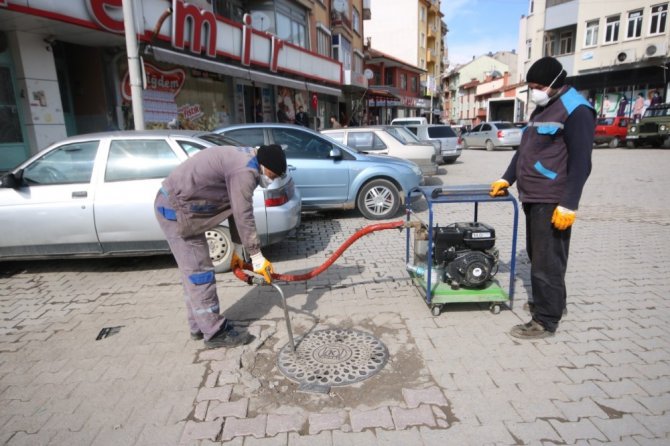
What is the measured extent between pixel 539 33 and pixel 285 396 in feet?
127

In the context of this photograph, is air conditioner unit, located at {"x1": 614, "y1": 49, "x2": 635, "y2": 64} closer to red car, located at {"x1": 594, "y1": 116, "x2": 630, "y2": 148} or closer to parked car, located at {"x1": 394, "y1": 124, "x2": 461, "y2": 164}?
red car, located at {"x1": 594, "y1": 116, "x2": 630, "y2": 148}

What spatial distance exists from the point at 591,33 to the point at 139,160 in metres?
34.8

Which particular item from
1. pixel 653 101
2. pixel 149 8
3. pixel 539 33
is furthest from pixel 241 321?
pixel 539 33

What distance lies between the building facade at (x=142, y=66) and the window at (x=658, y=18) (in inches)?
924

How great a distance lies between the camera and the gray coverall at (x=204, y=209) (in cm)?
300

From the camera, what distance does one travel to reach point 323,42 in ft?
72.5

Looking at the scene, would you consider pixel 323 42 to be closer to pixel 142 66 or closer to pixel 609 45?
pixel 142 66

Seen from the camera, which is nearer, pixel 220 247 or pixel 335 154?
pixel 220 247

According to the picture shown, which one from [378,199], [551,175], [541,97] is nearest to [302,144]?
[378,199]

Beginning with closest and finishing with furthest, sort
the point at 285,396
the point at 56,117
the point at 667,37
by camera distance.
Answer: the point at 285,396 < the point at 56,117 < the point at 667,37

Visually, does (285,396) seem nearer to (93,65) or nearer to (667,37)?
(93,65)

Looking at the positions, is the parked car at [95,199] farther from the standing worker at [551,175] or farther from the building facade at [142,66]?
the standing worker at [551,175]

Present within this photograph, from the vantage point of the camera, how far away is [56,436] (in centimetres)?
251

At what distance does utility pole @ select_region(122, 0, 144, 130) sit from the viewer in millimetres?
6861
